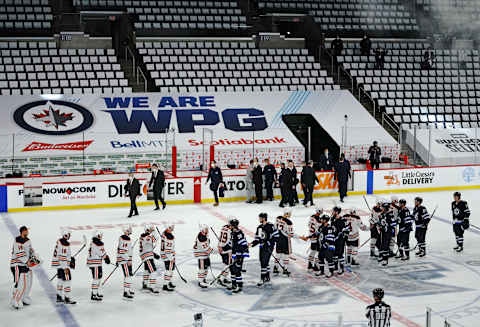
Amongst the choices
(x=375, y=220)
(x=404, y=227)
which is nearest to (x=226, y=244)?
(x=375, y=220)

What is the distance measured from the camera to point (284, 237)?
44.3ft

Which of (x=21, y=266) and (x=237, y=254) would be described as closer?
(x=21, y=266)

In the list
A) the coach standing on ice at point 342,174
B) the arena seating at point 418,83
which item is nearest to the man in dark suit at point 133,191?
the coach standing on ice at point 342,174

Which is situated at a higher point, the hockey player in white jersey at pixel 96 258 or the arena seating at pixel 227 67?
the arena seating at pixel 227 67

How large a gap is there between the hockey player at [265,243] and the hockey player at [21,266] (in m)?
3.84

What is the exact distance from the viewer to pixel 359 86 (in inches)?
1219

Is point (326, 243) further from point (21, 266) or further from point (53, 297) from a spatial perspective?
point (21, 266)

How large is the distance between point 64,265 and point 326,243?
4.68 meters

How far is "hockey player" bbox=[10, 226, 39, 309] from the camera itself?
458 inches

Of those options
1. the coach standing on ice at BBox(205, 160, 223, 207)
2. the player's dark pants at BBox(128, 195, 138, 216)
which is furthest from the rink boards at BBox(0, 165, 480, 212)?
the player's dark pants at BBox(128, 195, 138, 216)

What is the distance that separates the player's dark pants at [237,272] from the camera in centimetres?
1249

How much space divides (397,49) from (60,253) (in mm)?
25278

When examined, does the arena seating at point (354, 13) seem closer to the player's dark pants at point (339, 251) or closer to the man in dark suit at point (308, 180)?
the man in dark suit at point (308, 180)

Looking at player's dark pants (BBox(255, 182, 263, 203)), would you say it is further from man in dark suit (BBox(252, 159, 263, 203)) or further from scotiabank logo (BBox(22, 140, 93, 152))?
scotiabank logo (BBox(22, 140, 93, 152))
